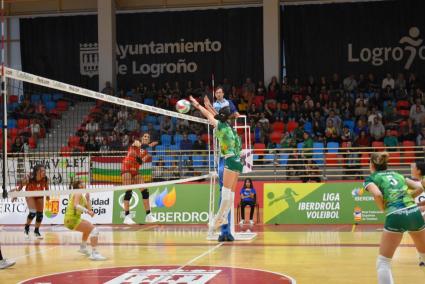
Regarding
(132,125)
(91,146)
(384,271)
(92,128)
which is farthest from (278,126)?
(384,271)

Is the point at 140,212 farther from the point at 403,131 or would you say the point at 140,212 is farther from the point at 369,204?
the point at 403,131

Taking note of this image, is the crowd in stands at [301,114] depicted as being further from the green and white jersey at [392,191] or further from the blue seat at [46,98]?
the green and white jersey at [392,191]

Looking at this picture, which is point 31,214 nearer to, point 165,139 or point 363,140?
point 165,139

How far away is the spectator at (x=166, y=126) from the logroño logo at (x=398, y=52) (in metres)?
7.88

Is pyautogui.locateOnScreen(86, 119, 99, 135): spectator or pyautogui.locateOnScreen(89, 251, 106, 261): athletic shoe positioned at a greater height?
pyautogui.locateOnScreen(86, 119, 99, 135): spectator

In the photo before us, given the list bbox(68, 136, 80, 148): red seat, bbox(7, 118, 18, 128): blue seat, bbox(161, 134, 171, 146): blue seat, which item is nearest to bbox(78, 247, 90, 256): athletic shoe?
bbox(68, 136, 80, 148): red seat

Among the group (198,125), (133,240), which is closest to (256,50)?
(198,125)

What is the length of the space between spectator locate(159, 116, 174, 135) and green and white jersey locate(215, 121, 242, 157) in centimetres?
1141

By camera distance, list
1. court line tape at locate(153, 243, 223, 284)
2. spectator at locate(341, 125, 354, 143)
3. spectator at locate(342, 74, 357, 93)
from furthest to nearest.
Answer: spectator at locate(342, 74, 357, 93)
spectator at locate(341, 125, 354, 143)
court line tape at locate(153, 243, 223, 284)

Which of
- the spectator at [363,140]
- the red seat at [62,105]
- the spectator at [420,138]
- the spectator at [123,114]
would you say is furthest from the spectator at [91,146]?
the spectator at [420,138]

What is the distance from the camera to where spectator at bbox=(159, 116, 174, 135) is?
23891 mm

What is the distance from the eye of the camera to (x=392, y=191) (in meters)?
7.50

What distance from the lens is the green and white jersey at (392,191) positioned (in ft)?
24.5

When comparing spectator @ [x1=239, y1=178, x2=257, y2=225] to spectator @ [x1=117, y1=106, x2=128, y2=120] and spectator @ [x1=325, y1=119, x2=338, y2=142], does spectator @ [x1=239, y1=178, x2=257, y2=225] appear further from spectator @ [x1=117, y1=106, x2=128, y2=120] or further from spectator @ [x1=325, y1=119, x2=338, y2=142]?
spectator @ [x1=117, y1=106, x2=128, y2=120]
